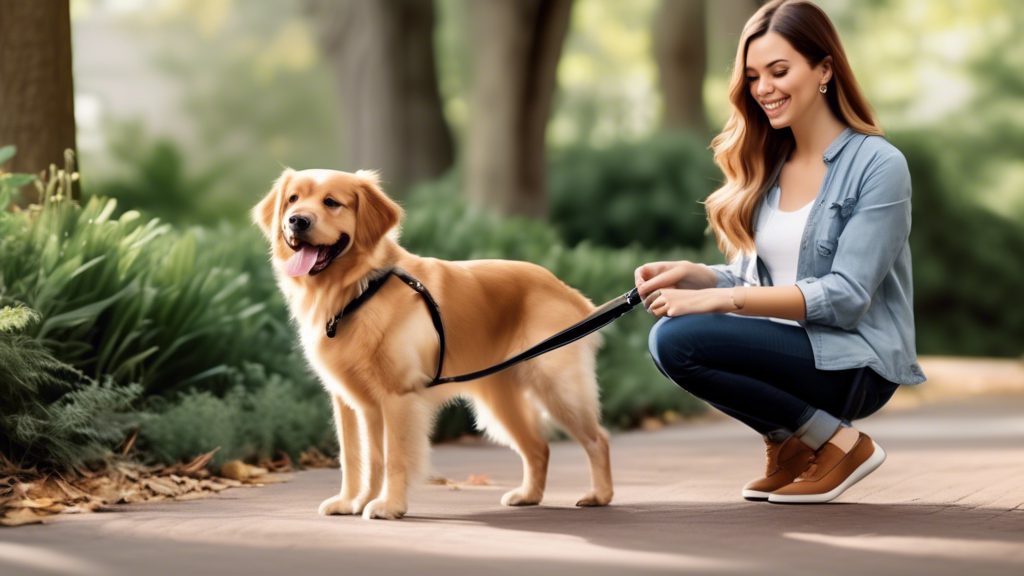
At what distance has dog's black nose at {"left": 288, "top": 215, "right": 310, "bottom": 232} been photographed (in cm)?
420

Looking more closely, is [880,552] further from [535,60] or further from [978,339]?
[978,339]

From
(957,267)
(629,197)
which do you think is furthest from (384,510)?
(957,267)

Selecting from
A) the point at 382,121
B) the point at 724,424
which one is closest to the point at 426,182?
the point at 382,121

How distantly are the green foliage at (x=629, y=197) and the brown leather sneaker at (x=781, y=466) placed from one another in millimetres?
8408

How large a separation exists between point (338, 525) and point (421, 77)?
1097cm

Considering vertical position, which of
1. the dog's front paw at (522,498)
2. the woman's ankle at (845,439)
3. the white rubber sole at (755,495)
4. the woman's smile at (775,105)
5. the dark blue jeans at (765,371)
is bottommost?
the dog's front paw at (522,498)

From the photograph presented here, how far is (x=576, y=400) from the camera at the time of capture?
15.4 ft

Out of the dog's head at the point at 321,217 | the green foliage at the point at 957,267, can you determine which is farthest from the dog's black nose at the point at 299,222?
the green foliage at the point at 957,267

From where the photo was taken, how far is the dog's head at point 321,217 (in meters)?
4.27

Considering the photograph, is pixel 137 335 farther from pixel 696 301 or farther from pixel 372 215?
pixel 696 301

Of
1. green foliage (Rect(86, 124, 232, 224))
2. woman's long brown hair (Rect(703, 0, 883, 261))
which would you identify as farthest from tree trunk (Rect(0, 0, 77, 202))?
green foliage (Rect(86, 124, 232, 224))

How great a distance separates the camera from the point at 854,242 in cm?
420

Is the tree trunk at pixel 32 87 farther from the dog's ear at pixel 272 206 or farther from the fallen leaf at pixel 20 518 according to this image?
the fallen leaf at pixel 20 518

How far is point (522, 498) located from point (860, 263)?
5.60ft
